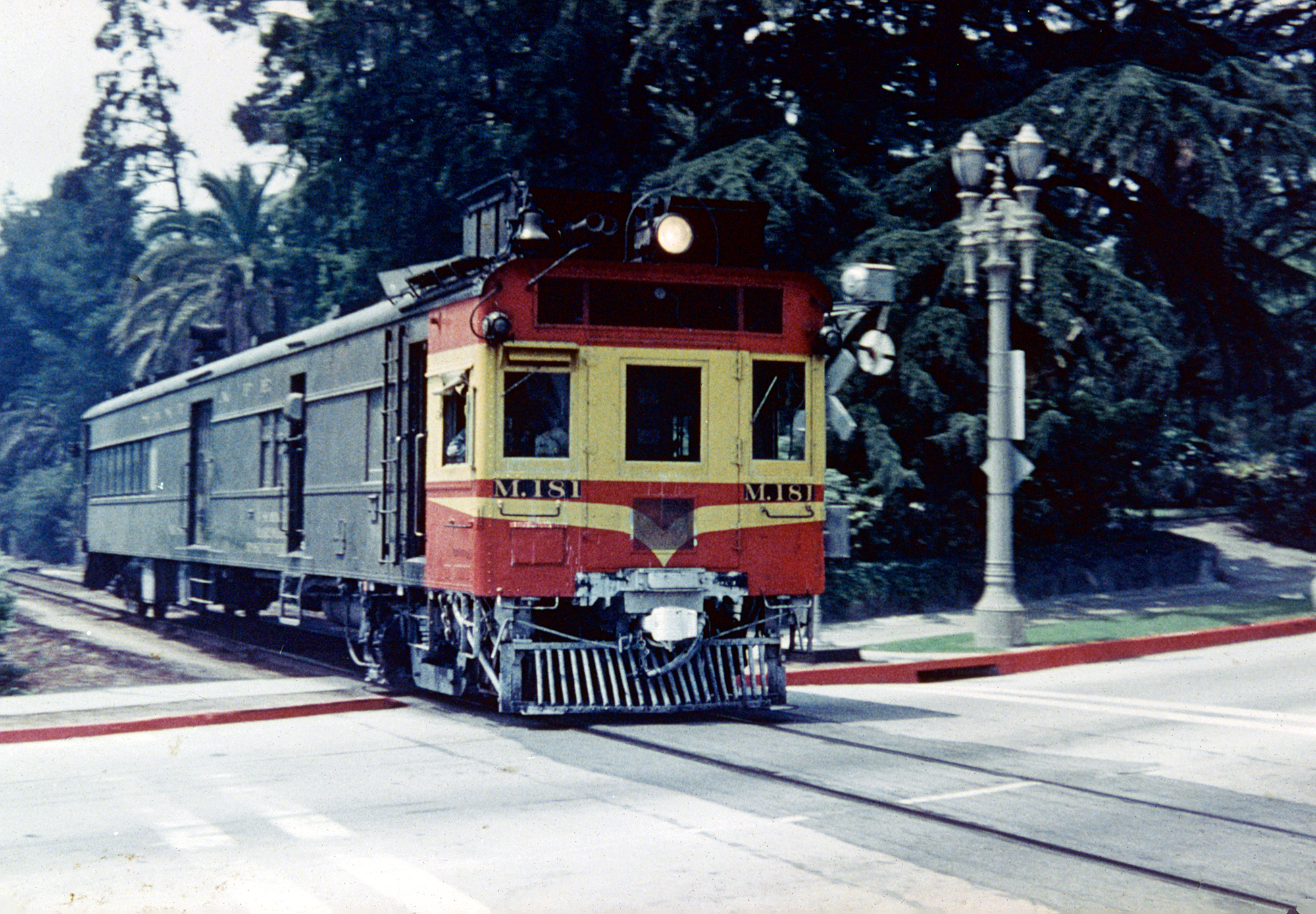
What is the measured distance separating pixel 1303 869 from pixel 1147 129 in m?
15.4

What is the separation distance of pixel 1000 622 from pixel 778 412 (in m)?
6.17

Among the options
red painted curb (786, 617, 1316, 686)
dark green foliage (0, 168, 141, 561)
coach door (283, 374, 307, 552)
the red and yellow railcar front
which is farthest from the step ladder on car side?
dark green foliage (0, 168, 141, 561)

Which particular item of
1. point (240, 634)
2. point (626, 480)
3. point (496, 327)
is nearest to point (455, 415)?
point (496, 327)

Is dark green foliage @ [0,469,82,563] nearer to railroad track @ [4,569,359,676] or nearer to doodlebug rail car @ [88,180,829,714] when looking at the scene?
railroad track @ [4,569,359,676]

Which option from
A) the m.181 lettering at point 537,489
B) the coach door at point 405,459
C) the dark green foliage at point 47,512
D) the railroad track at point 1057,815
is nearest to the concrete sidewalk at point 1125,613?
the m.181 lettering at point 537,489

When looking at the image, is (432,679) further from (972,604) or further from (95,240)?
(95,240)

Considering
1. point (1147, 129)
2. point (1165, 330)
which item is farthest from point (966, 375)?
point (1147, 129)

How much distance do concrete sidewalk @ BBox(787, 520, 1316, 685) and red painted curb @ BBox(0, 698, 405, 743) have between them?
382 centimetres

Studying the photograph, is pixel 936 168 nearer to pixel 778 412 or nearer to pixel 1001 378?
pixel 1001 378

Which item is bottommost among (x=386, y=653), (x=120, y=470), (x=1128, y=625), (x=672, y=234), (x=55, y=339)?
(x=1128, y=625)

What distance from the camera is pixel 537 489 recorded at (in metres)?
10.9

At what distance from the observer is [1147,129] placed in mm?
20219

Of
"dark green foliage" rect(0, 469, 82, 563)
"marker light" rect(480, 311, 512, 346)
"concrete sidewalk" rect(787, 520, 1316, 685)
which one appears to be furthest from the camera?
"dark green foliage" rect(0, 469, 82, 563)

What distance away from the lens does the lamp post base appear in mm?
16625
